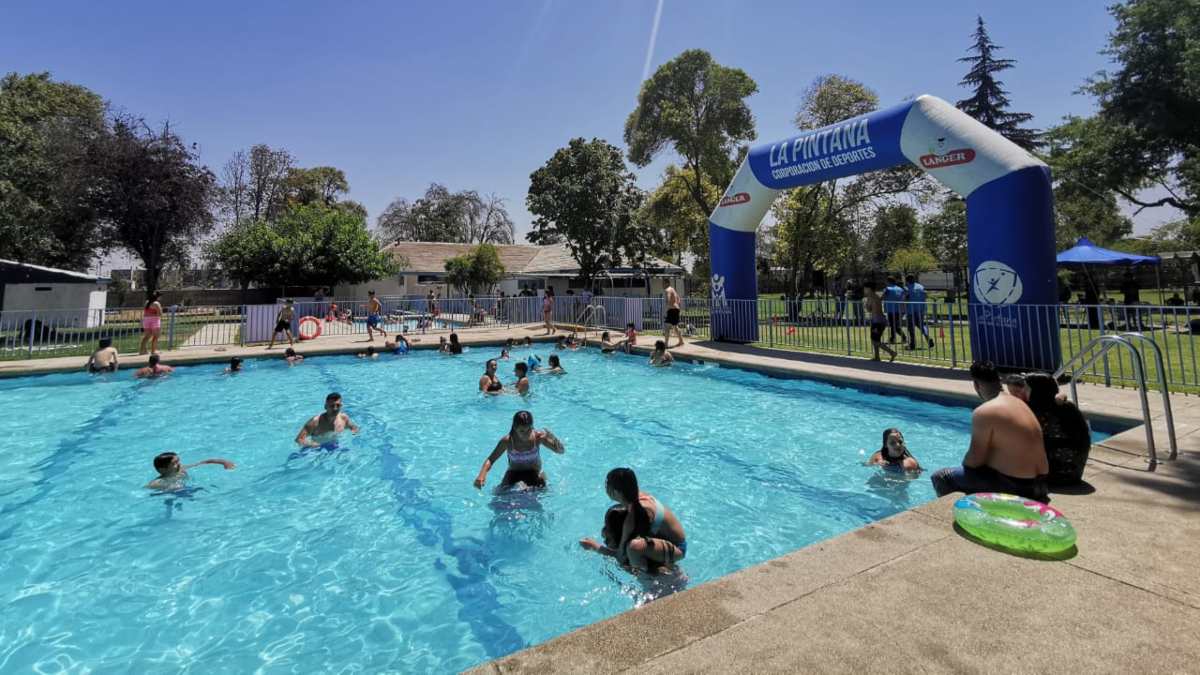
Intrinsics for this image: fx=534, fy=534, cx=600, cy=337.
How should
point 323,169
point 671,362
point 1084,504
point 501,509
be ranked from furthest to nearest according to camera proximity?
point 323,169, point 671,362, point 501,509, point 1084,504

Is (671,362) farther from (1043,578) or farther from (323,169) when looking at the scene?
(323,169)

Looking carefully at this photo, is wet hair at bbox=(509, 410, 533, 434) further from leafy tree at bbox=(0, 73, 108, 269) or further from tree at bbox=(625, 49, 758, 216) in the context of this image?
leafy tree at bbox=(0, 73, 108, 269)

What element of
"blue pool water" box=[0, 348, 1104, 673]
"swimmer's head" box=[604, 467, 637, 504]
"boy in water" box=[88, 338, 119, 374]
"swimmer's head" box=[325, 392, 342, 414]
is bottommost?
"blue pool water" box=[0, 348, 1104, 673]

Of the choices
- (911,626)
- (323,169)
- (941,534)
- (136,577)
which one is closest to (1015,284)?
(941,534)

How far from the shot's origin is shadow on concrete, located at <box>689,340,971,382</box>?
401 inches

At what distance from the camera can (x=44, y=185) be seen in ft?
84.8

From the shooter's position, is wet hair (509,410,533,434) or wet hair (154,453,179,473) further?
wet hair (154,453,179,473)

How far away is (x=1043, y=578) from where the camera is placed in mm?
2891

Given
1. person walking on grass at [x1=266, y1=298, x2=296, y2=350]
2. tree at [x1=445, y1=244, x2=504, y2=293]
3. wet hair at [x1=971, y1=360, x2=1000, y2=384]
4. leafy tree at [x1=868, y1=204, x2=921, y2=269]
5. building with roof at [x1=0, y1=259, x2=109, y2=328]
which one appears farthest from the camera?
leafy tree at [x1=868, y1=204, x2=921, y2=269]

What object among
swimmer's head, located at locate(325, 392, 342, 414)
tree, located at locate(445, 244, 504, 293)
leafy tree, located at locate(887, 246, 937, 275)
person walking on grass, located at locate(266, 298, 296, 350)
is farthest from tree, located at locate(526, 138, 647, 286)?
leafy tree, located at locate(887, 246, 937, 275)

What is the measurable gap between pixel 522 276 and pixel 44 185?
2472 centimetres

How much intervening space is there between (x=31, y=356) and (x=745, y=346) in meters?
19.8

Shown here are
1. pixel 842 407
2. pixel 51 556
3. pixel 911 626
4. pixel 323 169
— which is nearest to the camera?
pixel 911 626

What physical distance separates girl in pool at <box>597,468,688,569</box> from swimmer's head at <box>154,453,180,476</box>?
18.2ft
